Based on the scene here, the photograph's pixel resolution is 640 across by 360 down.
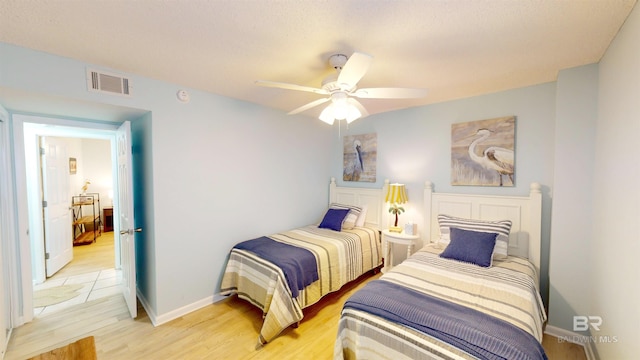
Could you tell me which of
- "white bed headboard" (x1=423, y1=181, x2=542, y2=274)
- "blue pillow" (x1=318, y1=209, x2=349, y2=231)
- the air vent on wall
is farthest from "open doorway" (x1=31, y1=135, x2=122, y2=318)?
"white bed headboard" (x1=423, y1=181, x2=542, y2=274)

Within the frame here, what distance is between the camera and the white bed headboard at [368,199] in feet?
12.0

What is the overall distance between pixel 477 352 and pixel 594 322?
59.3 inches

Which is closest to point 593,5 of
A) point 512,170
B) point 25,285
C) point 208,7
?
point 512,170

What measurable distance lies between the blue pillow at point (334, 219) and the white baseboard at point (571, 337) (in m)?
2.26

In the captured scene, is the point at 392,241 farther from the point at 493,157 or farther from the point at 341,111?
the point at 341,111

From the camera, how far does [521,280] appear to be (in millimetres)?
1915

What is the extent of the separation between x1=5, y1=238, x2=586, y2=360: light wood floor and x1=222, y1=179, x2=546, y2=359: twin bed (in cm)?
19

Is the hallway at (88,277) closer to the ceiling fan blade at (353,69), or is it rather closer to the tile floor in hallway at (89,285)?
the tile floor in hallway at (89,285)

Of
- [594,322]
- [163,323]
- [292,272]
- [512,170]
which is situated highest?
[512,170]

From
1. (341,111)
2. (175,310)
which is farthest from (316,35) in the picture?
(175,310)

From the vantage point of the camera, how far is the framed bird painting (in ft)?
8.69


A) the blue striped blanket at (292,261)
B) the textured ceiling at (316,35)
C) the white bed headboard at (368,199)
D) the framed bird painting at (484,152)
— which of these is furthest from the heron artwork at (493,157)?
the blue striped blanket at (292,261)

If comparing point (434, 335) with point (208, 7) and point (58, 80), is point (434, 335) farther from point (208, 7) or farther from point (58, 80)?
point (58, 80)

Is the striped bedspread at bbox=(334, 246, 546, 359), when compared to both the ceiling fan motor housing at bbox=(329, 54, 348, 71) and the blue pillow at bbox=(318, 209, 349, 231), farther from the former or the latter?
the ceiling fan motor housing at bbox=(329, 54, 348, 71)
